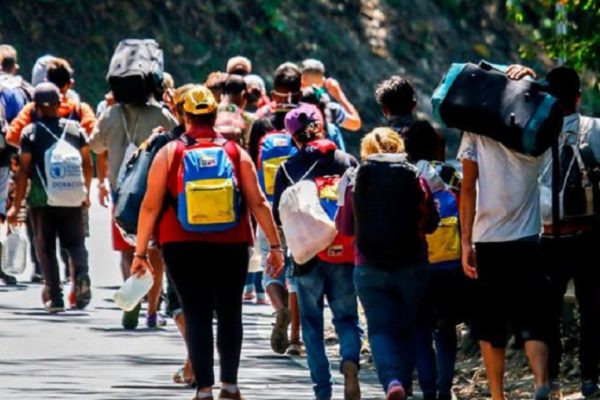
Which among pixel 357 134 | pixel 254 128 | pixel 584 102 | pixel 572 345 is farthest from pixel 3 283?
pixel 357 134

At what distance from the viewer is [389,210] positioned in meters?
12.4

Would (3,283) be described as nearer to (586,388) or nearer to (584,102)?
(586,388)

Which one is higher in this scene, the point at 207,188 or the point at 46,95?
the point at 46,95

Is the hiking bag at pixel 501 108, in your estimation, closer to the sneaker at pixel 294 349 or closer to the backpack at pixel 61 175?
the sneaker at pixel 294 349

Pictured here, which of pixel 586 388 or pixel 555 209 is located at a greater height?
pixel 555 209

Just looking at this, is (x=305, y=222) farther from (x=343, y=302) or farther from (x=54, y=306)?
(x=54, y=306)

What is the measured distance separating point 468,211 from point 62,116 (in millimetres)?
7847

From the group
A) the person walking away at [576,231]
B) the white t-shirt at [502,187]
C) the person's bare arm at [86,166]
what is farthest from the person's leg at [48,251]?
the white t-shirt at [502,187]

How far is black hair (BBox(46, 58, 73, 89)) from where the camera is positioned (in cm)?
1956

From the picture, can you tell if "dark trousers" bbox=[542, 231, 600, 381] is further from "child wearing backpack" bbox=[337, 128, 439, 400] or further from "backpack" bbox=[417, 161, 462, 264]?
"child wearing backpack" bbox=[337, 128, 439, 400]

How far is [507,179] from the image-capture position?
479 inches

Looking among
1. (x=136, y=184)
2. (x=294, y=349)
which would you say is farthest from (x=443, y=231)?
(x=294, y=349)

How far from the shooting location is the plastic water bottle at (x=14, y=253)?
19.8 metres

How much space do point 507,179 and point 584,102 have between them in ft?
71.3
